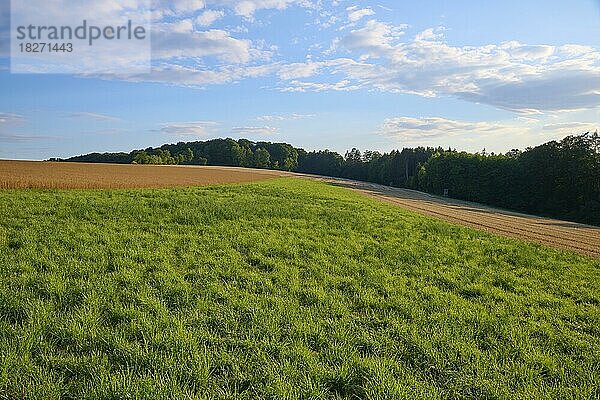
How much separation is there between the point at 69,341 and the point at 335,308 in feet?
13.8

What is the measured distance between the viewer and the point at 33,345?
5305mm

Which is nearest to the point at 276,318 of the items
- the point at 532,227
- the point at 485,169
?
the point at 532,227

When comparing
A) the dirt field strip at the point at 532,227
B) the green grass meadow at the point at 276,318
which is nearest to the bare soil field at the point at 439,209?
the dirt field strip at the point at 532,227

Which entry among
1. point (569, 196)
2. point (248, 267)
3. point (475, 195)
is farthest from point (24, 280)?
point (475, 195)

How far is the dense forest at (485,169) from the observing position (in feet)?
186

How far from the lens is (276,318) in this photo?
6.65m

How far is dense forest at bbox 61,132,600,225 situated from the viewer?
186 ft

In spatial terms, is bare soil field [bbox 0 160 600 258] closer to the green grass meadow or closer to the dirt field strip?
the dirt field strip

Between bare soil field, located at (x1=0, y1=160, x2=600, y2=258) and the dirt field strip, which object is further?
bare soil field, located at (x1=0, y1=160, x2=600, y2=258)

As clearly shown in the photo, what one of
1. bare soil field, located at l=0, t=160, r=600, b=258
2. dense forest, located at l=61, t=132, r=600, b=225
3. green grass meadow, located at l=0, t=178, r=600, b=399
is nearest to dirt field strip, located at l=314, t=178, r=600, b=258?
bare soil field, located at l=0, t=160, r=600, b=258

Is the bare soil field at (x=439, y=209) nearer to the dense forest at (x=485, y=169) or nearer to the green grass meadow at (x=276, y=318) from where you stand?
the green grass meadow at (x=276, y=318)

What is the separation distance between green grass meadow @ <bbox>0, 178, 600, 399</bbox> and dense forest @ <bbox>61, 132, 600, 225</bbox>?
50.5m

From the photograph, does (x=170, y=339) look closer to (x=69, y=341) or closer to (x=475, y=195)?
(x=69, y=341)

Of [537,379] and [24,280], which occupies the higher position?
[24,280]
